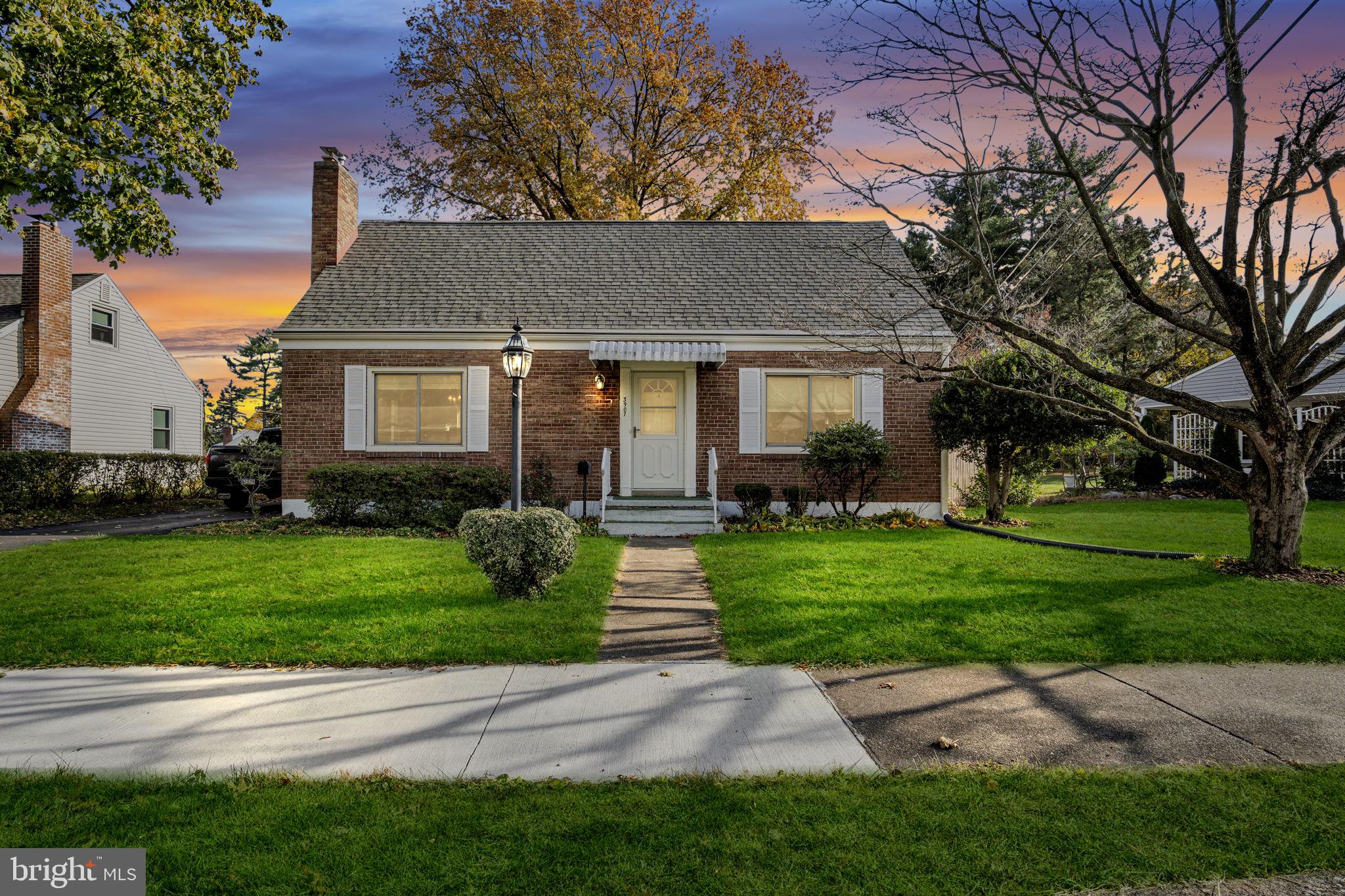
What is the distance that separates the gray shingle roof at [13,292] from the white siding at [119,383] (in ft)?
1.14

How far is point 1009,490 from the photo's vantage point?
15312 millimetres

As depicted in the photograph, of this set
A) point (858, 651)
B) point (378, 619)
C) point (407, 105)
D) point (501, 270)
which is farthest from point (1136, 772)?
point (407, 105)

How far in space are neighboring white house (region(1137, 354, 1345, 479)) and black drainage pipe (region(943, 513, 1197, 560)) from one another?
10.7 meters

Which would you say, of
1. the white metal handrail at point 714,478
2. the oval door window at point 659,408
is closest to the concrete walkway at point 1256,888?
the white metal handrail at point 714,478

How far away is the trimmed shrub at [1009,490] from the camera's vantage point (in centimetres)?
1499

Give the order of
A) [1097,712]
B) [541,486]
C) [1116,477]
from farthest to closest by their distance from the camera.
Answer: [1116,477] → [541,486] → [1097,712]

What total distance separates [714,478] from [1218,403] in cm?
1597

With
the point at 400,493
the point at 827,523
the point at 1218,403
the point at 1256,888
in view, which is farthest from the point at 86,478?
the point at 1218,403

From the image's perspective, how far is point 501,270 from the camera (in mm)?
15352

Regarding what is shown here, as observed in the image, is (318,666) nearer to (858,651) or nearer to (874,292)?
(858,651)

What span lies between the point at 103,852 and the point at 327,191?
1465cm

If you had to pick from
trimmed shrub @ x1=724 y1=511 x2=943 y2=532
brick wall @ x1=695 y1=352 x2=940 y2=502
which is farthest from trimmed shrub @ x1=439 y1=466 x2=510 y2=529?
trimmed shrub @ x1=724 y1=511 x2=943 y2=532

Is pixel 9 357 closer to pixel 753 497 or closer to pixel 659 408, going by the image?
pixel 659 408

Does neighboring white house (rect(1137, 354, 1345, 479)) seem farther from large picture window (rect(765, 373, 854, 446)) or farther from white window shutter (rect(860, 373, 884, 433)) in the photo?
large picture window (rect(765, 373, 854, 446))
